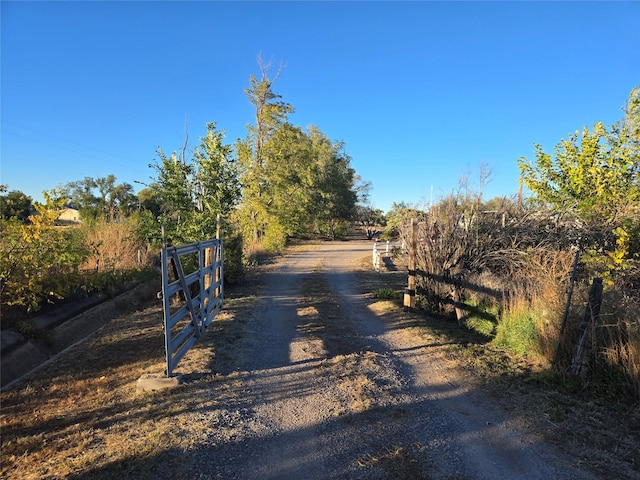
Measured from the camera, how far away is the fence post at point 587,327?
201 inches

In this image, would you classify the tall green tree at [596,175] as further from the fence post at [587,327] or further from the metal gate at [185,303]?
the metal gate at [185,303]

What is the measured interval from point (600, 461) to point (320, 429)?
2.45 m

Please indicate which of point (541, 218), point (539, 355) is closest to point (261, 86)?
point (541, 218)

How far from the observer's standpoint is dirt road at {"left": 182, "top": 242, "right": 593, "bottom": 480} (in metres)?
3.30

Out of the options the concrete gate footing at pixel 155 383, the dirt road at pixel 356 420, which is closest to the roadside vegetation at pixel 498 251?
the dirt road at pixel 356 420

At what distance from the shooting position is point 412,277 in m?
10.1

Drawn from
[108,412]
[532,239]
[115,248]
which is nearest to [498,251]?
[532,239]

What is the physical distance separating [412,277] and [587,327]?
5.09m

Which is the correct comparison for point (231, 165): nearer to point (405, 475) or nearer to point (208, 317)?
point (208, 317)

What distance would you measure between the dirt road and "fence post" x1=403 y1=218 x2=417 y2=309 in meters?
2.52

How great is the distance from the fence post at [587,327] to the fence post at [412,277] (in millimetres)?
4886

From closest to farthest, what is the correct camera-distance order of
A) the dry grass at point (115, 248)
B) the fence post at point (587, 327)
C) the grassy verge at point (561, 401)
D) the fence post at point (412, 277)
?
1. the grassy verge at point (561, 401)
2. the fence post at point (587, 327)
3. the fence post at point (412, 277)
4. the dry grass at point (115, 248)

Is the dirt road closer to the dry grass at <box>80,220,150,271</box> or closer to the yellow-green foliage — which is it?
the yellow-green foliage

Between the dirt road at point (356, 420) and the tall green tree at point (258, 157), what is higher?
the tall green tree at point (258, 157)
